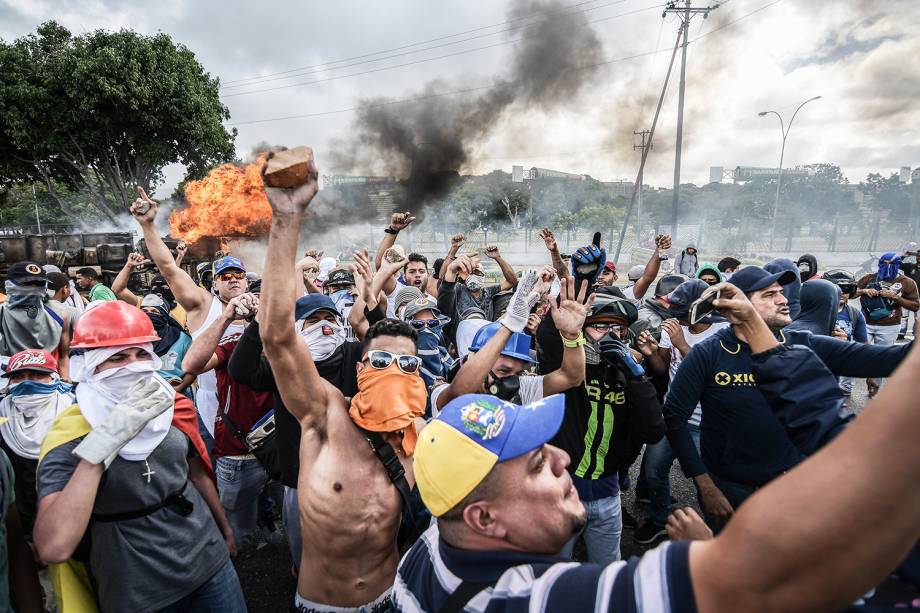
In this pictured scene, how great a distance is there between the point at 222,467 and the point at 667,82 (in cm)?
2342

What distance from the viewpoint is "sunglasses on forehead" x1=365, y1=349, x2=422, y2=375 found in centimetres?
223

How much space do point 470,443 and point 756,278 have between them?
2.24 m

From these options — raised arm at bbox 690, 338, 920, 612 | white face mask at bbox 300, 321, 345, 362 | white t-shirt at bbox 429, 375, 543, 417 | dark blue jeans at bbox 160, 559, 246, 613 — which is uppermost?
raised arm at bbox 690, 338, 920, 612

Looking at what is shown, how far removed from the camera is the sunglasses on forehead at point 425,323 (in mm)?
4218

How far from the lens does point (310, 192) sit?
5.02ft

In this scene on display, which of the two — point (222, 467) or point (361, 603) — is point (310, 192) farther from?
point (222, 467)

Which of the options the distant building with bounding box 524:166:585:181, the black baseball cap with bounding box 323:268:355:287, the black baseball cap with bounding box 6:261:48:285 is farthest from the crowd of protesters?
the distant building with bounding box 524:166:585:181

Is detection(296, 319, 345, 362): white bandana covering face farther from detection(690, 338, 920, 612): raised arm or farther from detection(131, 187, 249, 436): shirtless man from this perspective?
detection(690, 338, 920, 612): raised arm

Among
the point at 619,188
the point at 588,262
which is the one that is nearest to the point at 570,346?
the point at 588,262

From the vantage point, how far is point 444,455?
127 cm

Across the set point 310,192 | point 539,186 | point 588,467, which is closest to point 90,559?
point 310,192

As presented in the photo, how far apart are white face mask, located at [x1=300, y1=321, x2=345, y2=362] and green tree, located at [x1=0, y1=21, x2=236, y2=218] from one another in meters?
19.2

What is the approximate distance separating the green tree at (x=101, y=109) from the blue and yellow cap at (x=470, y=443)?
20812mm

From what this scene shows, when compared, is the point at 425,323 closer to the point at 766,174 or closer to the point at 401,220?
the point at 401,220
